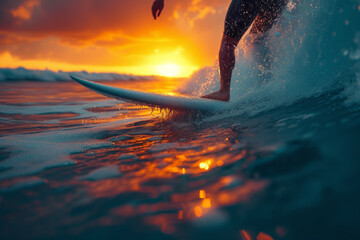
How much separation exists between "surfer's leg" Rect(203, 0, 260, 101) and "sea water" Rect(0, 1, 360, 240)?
1.06 feet

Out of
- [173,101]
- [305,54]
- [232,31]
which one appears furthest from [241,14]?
[173,101]

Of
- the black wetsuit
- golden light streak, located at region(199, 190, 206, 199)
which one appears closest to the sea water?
golden light streak, located at region(199, 190, 206, 199)

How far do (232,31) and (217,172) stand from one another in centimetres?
136

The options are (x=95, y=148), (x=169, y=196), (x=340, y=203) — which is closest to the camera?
(x=340, y=203)

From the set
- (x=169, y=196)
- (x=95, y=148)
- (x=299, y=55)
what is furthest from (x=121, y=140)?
(x=299, y=55)

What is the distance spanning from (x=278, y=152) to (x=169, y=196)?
39cm

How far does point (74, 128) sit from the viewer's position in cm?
197

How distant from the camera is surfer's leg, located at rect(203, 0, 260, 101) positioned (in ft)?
5.94

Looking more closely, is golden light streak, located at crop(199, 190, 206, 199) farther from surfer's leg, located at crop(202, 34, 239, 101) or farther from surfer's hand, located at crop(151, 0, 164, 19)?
surfer's hand, located at crop(151, 0, 164, 19)

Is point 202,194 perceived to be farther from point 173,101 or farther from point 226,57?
point 226,57

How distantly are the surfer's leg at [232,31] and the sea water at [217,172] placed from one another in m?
0.32

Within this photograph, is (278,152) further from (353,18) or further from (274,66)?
(274,66)

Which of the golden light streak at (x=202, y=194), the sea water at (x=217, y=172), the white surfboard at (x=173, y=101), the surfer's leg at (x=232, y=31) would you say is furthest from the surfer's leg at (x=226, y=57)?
the golden light streak at (x=202, y=194)

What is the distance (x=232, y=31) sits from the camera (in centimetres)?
185
